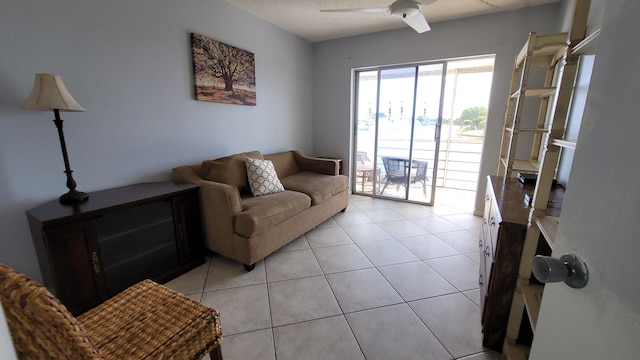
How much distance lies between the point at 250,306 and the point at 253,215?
2.19ft

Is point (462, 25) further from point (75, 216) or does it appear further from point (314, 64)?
point (75, 216)

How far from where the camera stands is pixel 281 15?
10.5 ft

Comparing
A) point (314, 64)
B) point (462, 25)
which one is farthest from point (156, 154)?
point (462, 25)

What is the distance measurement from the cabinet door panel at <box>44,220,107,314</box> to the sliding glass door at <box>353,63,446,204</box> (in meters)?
3.60

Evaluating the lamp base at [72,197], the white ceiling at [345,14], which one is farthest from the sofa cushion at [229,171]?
the white ceiling at [345,14]

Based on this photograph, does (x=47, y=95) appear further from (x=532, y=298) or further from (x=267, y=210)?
(x=532, y=298)

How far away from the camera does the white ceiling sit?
283 centimetres

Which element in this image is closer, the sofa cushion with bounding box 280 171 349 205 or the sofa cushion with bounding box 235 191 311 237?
the sofa cushion with bounding box 235 191 311 237

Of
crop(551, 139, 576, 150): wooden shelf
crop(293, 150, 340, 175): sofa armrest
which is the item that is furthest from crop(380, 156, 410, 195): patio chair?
crop(551, 139, 576, 150): wooden shelf

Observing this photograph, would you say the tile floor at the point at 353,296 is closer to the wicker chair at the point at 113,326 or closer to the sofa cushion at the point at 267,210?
the sofa cushion at the point at 267,210

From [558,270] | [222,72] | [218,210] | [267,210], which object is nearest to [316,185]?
[267,210]

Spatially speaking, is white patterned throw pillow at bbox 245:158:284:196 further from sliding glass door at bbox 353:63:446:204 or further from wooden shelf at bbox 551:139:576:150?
wooden shelf at bbox 551:139:576:150

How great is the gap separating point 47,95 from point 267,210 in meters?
1.55

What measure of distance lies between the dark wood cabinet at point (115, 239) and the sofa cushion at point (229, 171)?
320mm
